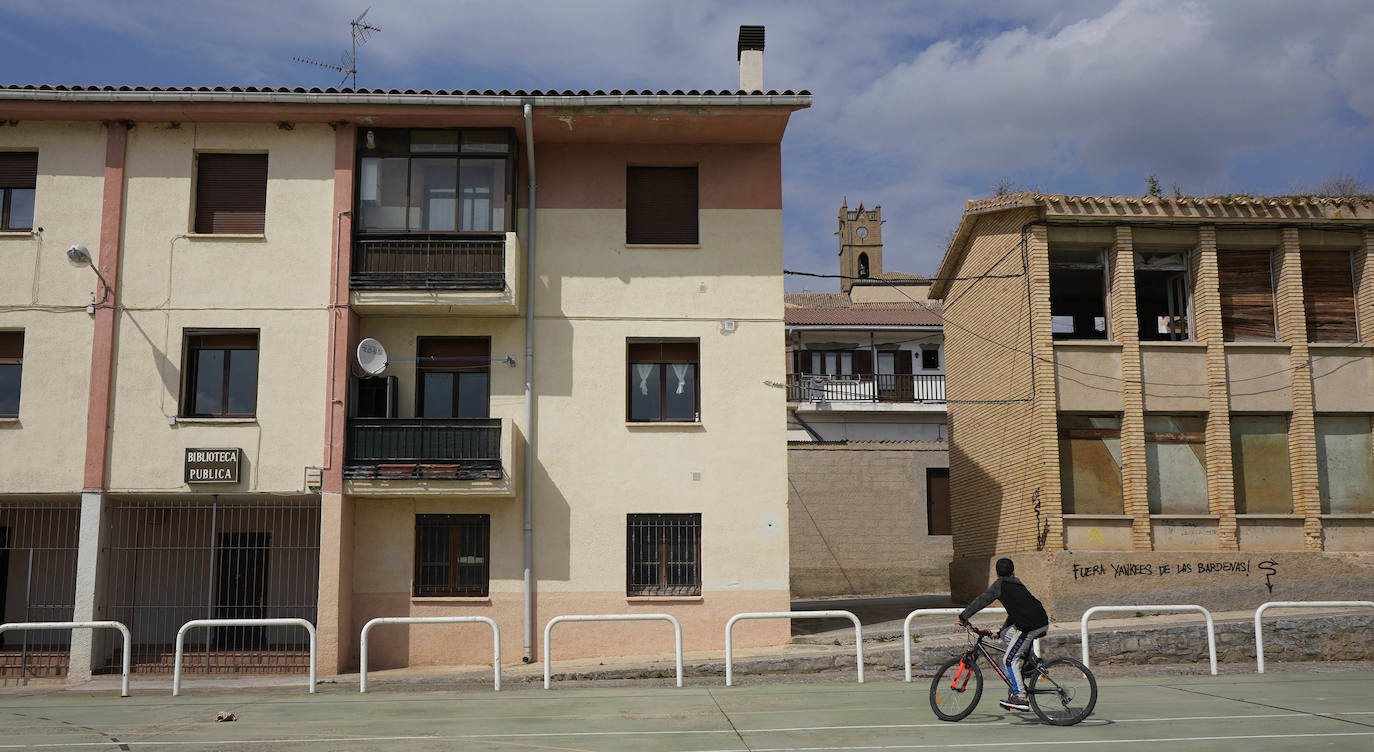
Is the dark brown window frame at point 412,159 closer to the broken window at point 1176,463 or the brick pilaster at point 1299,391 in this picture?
the broken window at point 1176,463

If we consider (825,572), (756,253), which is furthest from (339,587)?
(825,572)

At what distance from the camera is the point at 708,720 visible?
36.7 feet

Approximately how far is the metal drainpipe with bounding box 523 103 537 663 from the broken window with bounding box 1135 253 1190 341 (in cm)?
1043

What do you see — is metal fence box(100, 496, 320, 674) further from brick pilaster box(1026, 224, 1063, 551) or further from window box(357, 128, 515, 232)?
brick pilaster box(1026, 224, 1063, 551)

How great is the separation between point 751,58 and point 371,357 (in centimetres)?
823

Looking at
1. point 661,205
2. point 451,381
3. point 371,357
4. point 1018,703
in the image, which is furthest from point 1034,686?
point 451,381

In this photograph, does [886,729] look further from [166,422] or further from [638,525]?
[166,422]

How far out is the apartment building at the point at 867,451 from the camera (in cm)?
3066

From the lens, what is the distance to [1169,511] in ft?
64.2

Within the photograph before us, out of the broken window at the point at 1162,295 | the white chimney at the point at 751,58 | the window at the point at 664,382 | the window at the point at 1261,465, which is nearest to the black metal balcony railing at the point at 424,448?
the window at the point at 664,382

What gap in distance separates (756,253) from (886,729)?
10.4 metres

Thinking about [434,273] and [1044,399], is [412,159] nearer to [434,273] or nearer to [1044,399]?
[434,273]

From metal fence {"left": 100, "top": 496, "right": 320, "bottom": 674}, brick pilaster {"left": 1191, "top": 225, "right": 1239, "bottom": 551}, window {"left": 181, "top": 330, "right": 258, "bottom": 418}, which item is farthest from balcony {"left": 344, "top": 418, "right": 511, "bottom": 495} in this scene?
brick pilaster {"left": 1191, "top": 225, "right": 1239, "bottom": 551}

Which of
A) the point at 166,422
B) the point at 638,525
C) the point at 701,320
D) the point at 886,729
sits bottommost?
the point at 886,729
